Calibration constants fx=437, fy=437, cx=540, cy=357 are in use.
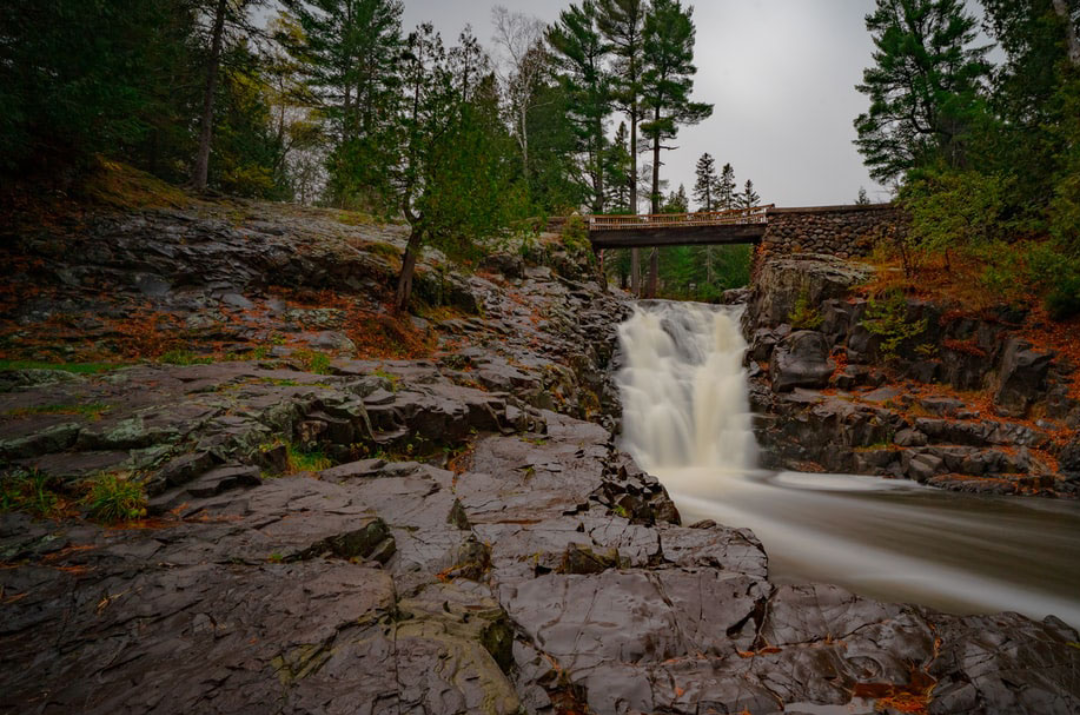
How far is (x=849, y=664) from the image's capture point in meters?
3.10

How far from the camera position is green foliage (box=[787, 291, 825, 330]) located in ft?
47.2

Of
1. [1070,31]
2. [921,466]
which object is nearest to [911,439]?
[921,466]

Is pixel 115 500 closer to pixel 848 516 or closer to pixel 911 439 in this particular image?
pixel 848 516

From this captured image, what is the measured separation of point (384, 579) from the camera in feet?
9.18

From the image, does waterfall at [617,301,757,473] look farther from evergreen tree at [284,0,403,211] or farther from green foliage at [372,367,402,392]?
evergreen tree at [284,0,403,211]

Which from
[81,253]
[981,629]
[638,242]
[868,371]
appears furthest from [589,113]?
[981,629]

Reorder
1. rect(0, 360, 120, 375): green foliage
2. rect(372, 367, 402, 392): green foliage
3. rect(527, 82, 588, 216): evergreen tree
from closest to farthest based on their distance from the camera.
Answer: rect(0, 360, 120, 375): green foliage → rect(372, 367, 402, 392): green foliage → rect(527, 82, 588, 216): evergreen tree

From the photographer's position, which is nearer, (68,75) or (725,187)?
(68,75)

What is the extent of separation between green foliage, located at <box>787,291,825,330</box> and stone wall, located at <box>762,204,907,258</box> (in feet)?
13.5

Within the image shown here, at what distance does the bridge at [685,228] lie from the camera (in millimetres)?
18906

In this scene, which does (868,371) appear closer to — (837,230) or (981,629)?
(837,230)

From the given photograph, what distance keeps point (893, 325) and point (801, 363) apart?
8.35ft

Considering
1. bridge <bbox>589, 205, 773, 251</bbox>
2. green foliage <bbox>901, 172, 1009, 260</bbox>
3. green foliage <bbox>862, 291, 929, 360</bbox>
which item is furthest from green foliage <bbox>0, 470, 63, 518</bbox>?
bridge <bbox>589, 205, 773, 251</bbox>

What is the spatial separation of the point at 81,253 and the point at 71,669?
11.9 m
